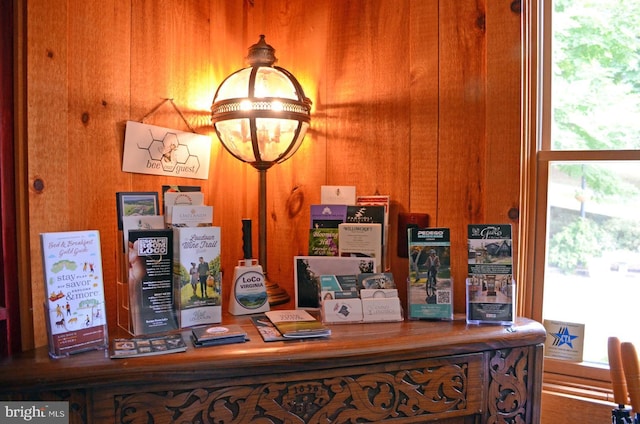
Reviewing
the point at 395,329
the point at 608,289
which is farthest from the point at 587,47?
the point at 395,329

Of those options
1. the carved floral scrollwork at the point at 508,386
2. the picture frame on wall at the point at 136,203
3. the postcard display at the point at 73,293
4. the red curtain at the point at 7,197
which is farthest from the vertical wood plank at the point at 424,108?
the red curtain at the point at 7,197

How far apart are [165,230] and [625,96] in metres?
1.45

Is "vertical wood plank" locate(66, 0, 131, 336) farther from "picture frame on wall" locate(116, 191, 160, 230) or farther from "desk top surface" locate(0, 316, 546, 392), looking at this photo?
"desk top surface" locate(0, 316, 546, 392)

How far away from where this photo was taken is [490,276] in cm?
146

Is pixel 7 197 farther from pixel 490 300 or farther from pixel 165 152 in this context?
pixel 490 300

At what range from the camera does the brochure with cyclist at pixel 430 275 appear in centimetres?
150

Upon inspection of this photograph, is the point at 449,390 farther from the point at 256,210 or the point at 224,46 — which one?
the point at 224,46

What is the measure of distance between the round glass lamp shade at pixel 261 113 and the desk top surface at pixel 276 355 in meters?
0.58

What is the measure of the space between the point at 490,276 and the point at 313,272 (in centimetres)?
56

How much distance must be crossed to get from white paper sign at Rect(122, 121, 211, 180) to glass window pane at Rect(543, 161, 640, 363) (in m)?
1.18

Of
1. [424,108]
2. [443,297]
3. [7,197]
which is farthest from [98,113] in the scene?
[443,297]

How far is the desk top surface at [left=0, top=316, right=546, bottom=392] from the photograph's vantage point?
1066mm

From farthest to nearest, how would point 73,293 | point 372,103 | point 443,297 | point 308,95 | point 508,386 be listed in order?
1. point 308,95
2. point 372,103
3. point 443,297
4. point 508,386
5. point 73,293

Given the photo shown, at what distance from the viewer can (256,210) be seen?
1.97 m
